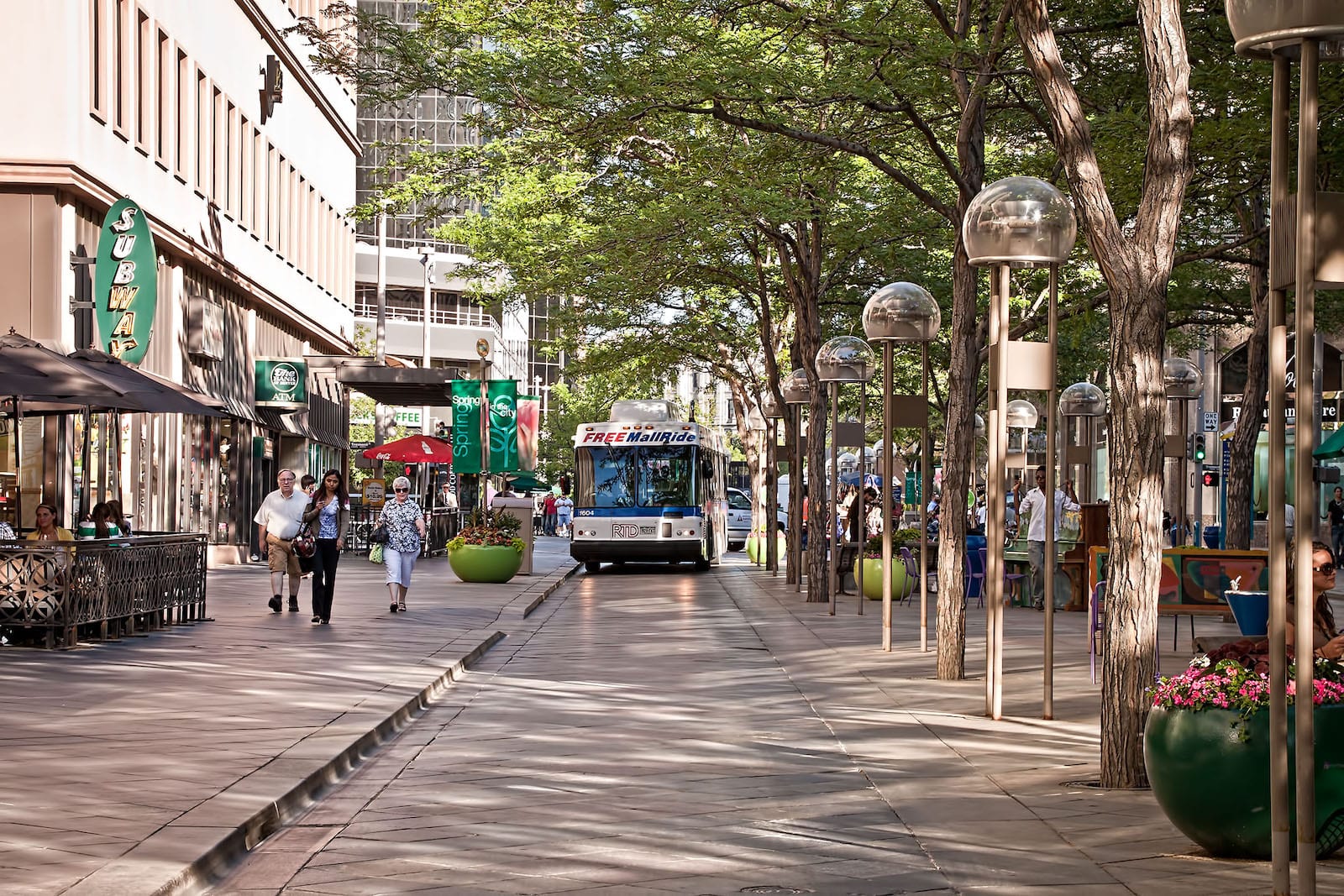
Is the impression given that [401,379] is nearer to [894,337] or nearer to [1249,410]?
[1249,410]

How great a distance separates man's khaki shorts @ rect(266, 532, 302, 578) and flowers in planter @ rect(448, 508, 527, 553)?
9.20 metres

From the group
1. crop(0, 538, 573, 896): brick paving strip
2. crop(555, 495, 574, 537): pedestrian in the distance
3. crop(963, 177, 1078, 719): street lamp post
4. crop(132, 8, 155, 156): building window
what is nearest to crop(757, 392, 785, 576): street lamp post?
crop(132, 8, 155, 156): building window

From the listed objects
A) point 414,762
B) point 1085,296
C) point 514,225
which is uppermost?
point 514,225

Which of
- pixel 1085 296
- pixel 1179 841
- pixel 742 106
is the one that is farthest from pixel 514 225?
pixel 1179 841

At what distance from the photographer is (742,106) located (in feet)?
55.9

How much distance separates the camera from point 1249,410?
82.0ft

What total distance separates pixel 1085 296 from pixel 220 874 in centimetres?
2247

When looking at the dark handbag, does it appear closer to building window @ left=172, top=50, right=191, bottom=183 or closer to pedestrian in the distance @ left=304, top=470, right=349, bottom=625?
pedestrian in the distance @ left=304, top=470, right=349, bottom=625

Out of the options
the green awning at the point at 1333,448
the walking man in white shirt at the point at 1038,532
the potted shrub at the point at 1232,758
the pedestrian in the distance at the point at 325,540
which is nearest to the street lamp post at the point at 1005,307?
the potted shrub at the point at 1232,758

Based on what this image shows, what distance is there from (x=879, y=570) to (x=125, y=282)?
11.7 meters

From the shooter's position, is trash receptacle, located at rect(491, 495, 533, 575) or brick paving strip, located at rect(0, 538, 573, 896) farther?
trash receptacle, located at rect(491, 495, 533, 575)

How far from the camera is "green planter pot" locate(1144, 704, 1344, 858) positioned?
7.40 metres

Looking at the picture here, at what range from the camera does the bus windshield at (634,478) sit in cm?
4125

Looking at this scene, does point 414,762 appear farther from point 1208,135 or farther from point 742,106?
point 1208,135
